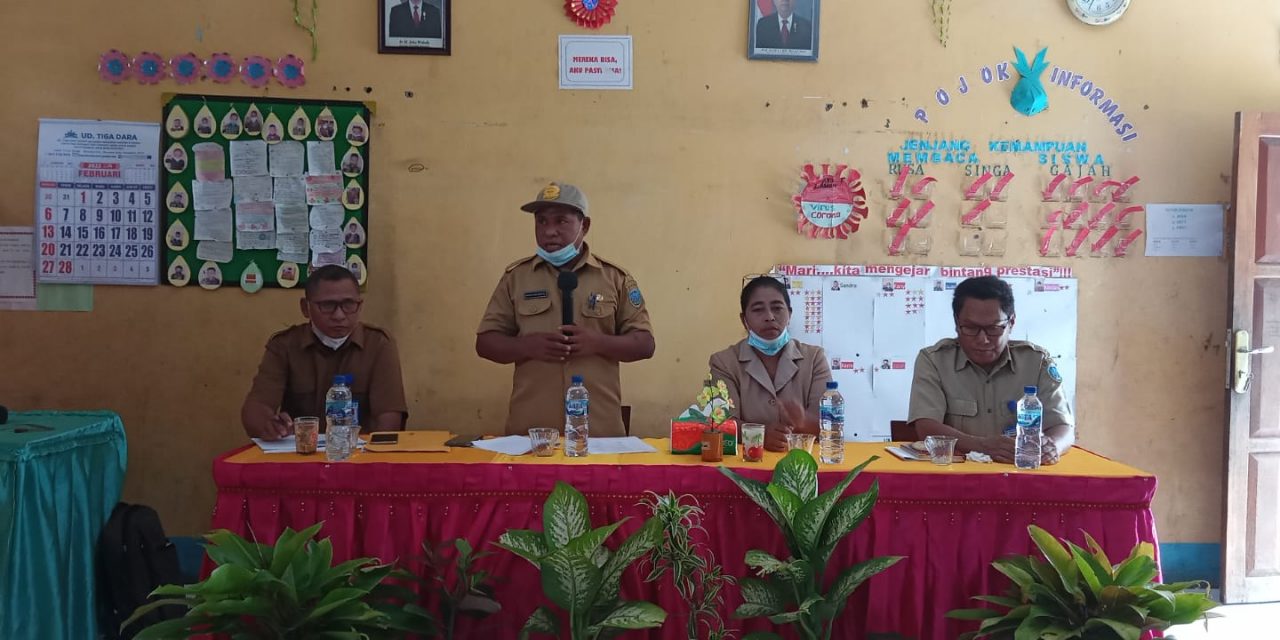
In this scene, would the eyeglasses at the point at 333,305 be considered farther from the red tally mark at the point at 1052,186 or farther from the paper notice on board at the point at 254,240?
the red tally mark at the point at 1052,186

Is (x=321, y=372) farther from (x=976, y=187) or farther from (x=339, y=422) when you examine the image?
(x=976, y=187)

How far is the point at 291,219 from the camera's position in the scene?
394cm

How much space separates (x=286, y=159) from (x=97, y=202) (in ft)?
2.98

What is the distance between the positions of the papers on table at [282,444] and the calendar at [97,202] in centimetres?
173

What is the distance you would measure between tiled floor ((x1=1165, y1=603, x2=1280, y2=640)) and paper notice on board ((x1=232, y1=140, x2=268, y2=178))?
15.0 ft

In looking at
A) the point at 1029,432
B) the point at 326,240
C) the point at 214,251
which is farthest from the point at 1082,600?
the point at 214,251

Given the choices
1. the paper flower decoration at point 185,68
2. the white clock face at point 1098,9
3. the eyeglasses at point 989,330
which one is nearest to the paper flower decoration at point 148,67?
the paper flower decoration at point 185,68

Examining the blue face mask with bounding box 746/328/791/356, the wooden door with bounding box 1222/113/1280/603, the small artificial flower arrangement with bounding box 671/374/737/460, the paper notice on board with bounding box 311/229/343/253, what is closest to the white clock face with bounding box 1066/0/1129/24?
the wooden door with bounding box 1222/113/1280/603

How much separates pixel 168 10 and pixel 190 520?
97.0 inches

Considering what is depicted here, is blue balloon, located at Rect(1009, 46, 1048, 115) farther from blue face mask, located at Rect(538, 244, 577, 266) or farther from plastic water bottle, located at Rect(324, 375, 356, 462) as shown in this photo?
plastic water bottle, located at Rect(324, 375, 356, 462)

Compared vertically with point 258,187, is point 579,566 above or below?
below

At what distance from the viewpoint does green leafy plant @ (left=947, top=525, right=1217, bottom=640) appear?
2.06 meters

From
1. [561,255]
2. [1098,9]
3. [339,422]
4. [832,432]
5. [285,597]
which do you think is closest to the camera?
[285,597]

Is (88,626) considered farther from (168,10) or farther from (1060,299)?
(1060,299)
